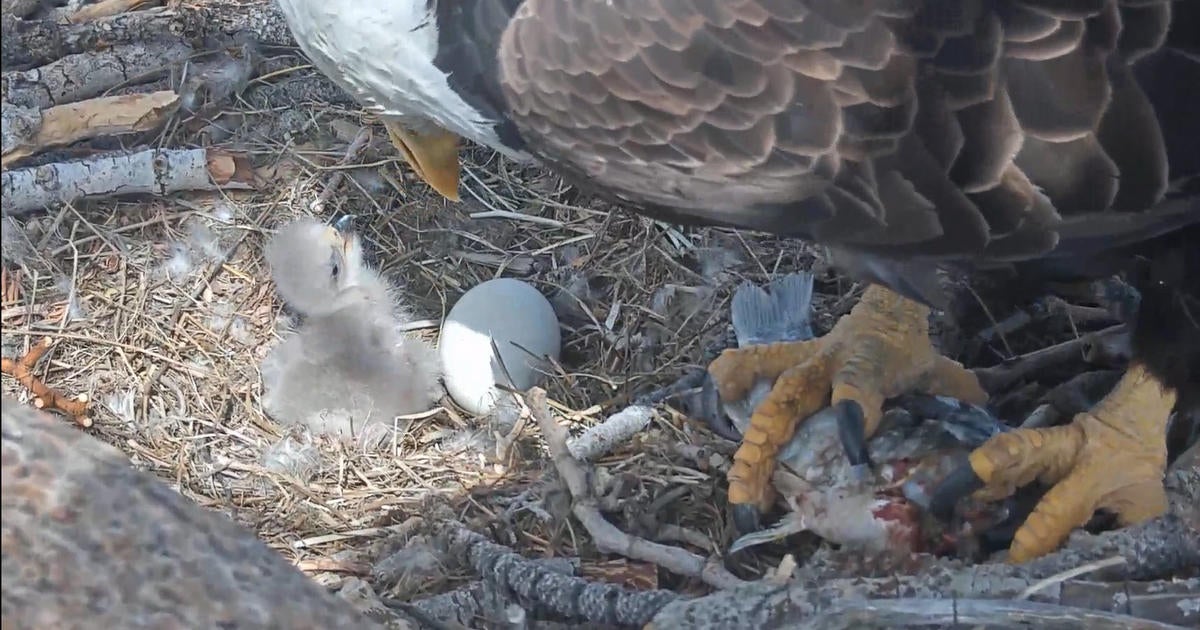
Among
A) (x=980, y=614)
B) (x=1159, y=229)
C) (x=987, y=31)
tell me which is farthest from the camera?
(x=1159, y=229)

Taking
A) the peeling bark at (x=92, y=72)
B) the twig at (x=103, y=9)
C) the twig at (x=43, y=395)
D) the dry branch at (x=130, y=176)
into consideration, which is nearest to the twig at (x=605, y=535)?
the twig at (x=43, y=395)

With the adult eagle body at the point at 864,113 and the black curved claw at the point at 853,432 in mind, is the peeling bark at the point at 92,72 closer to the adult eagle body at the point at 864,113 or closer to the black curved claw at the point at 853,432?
the adult eagle body at the point at 864,113

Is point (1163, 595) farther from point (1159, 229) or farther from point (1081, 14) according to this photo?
point (1081, 14)

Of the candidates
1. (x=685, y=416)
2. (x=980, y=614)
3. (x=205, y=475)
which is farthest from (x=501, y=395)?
(x=980, y=614)

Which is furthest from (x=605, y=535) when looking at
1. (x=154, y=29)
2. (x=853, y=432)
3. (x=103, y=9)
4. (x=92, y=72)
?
(x=103, y=9)

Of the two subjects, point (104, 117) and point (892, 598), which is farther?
point (104, 117)

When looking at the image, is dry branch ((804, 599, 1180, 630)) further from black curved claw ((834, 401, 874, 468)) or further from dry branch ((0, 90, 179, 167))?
dry branch ((0, 90, 179, 167))

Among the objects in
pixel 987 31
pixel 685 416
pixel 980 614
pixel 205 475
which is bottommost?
pixel 205 475

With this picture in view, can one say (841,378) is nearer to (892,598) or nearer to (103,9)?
(892,598)

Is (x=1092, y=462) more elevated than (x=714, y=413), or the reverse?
(x=1092, y=462)

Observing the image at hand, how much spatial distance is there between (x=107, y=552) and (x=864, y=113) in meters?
1.23

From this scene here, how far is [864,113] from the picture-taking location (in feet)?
5.77

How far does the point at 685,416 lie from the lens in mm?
2508

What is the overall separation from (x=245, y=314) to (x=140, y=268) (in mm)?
280
